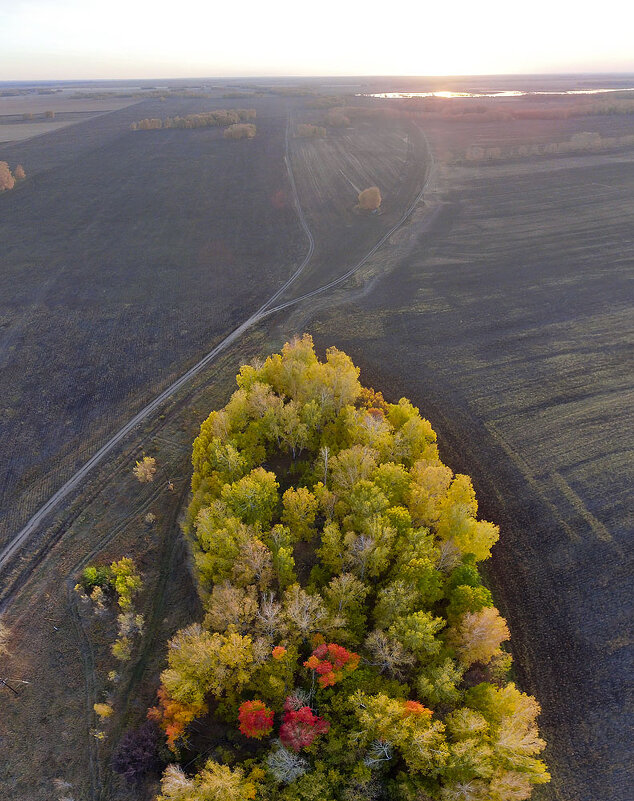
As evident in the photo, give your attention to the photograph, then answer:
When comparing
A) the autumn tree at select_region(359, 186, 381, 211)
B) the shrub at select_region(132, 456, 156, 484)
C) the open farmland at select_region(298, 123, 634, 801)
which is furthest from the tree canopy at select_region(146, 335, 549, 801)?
the autumn tree at select_region(359, 186, 381, 211)

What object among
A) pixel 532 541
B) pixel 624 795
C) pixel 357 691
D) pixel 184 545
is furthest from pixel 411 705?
pixel 184 545

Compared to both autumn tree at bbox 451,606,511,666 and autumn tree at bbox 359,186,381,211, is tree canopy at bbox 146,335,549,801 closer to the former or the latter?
autumn tree at bbox 451,606,511,666

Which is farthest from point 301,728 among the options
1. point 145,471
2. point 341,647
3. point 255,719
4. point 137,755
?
point 145,471

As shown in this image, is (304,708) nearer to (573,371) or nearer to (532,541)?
(532,541)

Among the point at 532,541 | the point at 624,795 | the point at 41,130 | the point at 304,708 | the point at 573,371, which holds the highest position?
the point at 41,130

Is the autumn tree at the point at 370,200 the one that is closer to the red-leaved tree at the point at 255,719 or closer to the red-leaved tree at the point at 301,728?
the red-leaved tree at the point at 301,728

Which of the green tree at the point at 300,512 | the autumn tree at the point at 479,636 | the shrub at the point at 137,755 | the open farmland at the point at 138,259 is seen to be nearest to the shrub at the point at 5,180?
the open farmland at the point at 138,259
